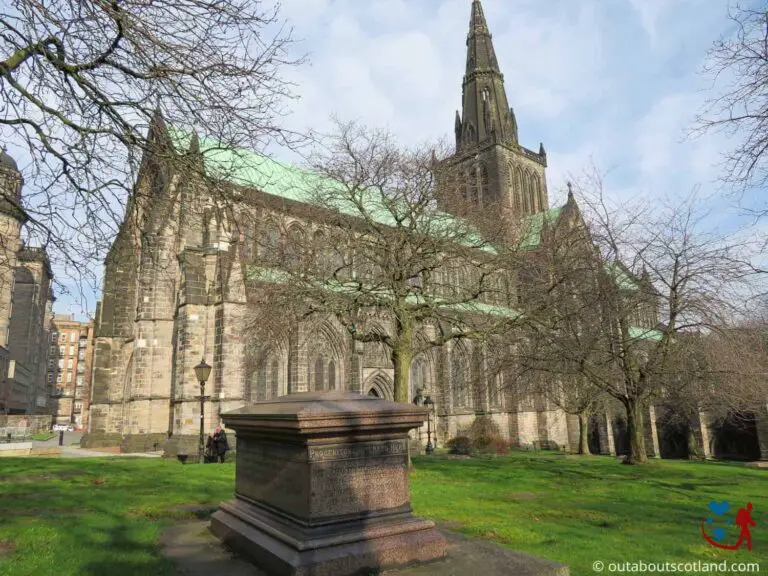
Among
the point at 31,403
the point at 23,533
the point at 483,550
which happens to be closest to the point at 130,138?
the point at 23,533

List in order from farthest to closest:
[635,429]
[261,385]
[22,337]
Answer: [22,337], [261,385], [635,429]

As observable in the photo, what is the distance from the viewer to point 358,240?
1430 cm

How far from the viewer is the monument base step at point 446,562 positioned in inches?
165

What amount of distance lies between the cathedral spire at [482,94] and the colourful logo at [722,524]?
136 feet

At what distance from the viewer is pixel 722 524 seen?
8023 millimetres

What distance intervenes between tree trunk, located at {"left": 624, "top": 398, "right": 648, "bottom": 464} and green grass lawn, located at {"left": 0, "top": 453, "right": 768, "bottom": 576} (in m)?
2.57

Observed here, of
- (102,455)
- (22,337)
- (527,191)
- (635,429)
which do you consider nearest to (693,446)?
(635,429)

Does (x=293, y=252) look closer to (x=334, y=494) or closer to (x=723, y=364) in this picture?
(x=334, y=494)

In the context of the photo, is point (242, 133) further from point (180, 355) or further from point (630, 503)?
point (180, 355)

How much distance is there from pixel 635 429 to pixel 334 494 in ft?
53.6

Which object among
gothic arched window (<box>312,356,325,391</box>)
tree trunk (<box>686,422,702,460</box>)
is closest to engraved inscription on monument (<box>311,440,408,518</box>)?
gothic arched window (<box>312,356,325,391</box>)

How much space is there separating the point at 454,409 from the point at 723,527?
23730mm

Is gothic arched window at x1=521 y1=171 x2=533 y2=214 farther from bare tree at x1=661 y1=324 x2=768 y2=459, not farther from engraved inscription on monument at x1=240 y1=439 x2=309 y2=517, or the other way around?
engraved inscription on monument at x1=240 y1=439 x2=309 y2=517

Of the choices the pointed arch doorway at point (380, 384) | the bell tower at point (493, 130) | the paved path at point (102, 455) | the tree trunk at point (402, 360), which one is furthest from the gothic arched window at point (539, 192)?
the paved path at point (102, 455)
